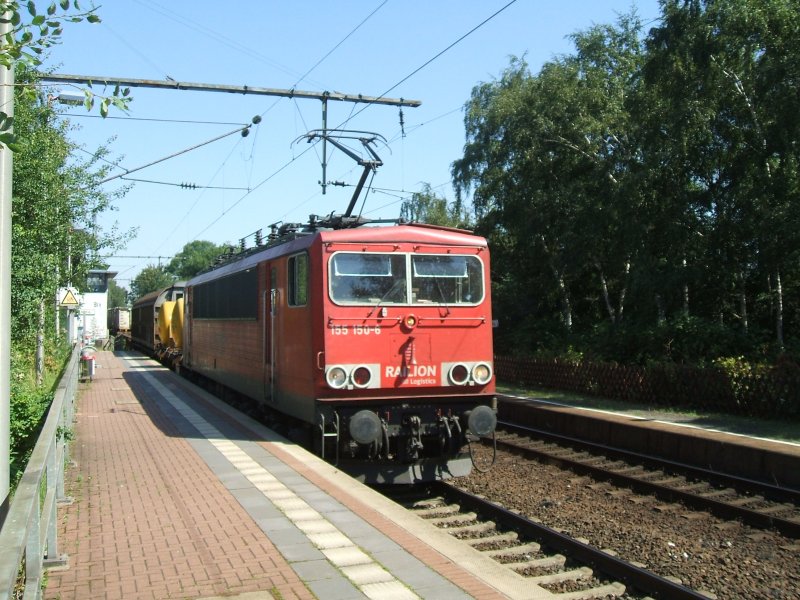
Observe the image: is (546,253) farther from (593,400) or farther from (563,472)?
(563,472)

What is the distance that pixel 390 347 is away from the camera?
959cm

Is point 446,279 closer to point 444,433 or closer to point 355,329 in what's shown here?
point 355,329

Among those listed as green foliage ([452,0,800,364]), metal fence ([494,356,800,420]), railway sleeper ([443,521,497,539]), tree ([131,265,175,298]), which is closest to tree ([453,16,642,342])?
green foliage ([452,0,800,364])

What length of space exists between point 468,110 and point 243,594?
29953mm

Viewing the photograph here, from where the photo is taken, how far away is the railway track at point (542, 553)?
20.6 feet

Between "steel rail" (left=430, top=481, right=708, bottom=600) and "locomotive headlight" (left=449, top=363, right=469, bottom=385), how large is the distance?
1314 mm

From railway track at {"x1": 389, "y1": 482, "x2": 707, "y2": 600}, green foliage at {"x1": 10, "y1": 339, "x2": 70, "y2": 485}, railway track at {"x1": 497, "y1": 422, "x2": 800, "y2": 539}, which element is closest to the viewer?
railway track at {"x1": 389, "y1": 482, "x2": 707, "y2": 600}

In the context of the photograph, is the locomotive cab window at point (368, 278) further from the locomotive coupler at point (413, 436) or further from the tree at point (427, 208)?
the tree at point (427, 208)

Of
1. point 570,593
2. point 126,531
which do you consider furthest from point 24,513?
point 570,593

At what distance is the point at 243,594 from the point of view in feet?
16.6

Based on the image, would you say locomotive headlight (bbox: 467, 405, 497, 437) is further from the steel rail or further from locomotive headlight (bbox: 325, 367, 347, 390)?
locomotive headlight (bbox: 325, 367, 347, 390)

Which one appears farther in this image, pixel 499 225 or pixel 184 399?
pixel 499 225

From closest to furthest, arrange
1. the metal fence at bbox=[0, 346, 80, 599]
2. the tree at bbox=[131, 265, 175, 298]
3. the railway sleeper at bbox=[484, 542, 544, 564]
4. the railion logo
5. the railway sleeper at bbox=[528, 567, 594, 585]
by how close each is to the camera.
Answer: the metal fence at bbox=[0, 346, 80, 599] < the railway sleeper at bbox=[528, 567, 594, 585] < the railway sleeper at bbox=[484, 542, 544, 564] < the railion logo < the tree at bbox=[131, 265, 175, 298]

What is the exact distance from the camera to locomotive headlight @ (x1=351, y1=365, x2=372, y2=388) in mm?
9359
